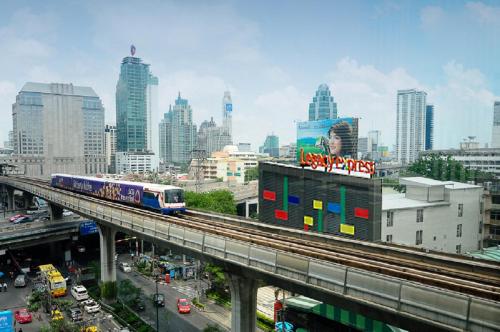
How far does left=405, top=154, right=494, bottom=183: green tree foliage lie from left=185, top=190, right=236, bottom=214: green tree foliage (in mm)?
27176

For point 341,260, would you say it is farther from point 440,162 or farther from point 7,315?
point 440,162

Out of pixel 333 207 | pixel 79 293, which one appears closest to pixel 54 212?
pixel 79 293

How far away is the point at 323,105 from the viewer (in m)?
114

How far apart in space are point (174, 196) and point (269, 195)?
839cm

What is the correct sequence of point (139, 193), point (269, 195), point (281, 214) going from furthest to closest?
point (139, 193), point (269, 195), point (281, 214)

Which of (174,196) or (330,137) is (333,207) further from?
(174,196)

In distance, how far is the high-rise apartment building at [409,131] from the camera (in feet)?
219

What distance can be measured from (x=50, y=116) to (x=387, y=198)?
161705 millimetres

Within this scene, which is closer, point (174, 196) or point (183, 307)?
point (174, 196)

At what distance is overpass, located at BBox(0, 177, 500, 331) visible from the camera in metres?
11.6

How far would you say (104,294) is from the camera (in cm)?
3747

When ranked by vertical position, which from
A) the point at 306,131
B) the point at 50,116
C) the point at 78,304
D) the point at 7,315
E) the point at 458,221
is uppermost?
the point at 50,116

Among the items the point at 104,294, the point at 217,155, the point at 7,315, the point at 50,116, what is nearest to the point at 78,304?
the point at 104,294

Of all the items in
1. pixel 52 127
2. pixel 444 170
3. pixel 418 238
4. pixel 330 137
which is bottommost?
pixel 418 238
